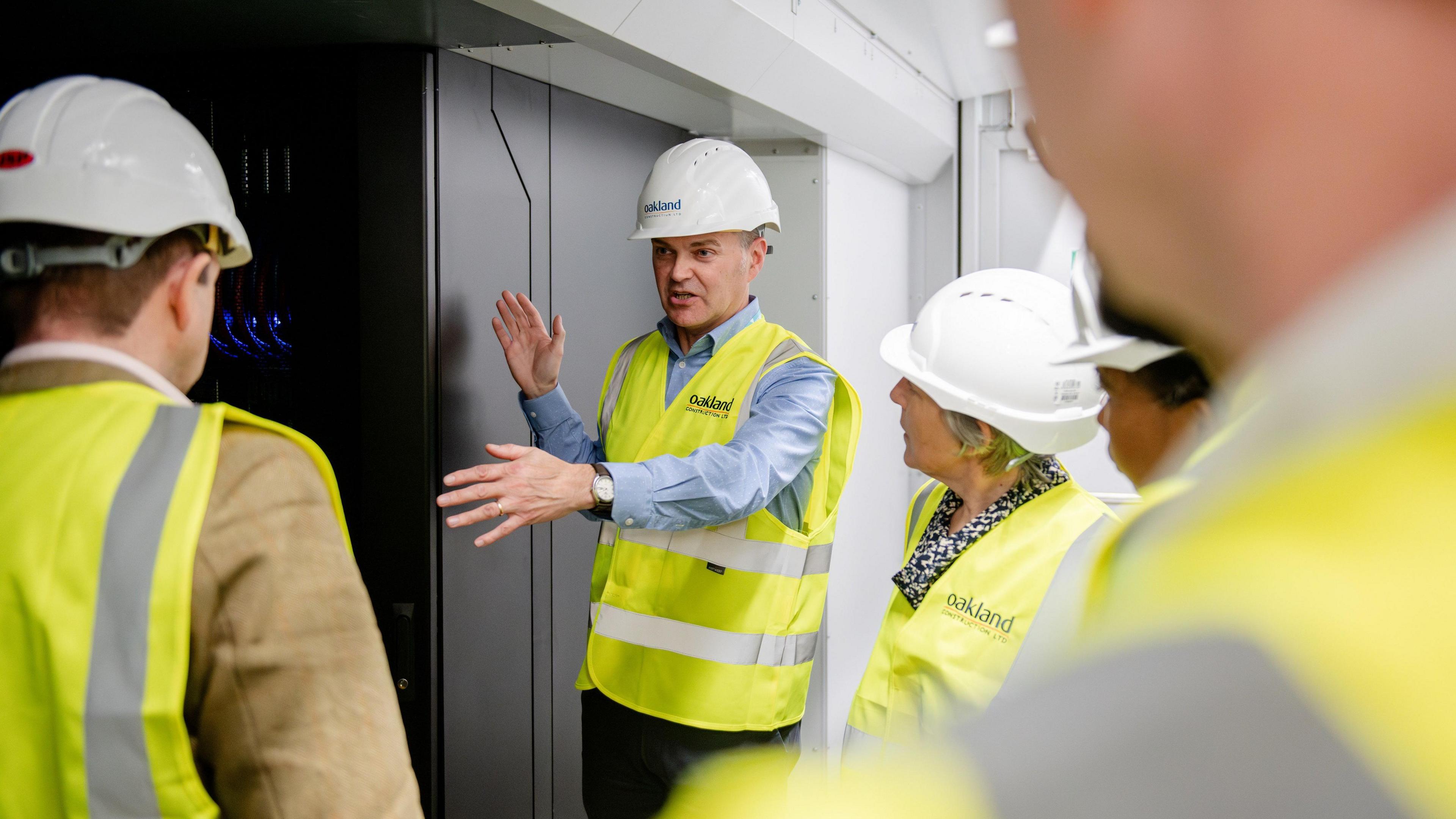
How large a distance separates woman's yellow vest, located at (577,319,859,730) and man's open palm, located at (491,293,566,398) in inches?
11.0

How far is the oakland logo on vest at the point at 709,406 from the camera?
2.42 m

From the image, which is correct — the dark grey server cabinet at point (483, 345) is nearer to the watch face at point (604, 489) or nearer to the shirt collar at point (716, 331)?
the shirt collar at point (716, 331)

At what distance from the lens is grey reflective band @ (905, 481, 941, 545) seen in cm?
221

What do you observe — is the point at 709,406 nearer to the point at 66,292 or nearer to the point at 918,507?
the point at 918,507

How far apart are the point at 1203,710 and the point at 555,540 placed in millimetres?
2582

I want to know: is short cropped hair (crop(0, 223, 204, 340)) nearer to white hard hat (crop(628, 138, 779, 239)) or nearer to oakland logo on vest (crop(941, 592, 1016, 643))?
oakland logo on vest (crop(941, 592, 1016, 643))

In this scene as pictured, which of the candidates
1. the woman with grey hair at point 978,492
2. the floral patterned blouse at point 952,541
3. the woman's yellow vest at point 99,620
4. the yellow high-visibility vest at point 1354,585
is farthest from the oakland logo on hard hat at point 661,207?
the yellow high-visibility vest at point 1354,585

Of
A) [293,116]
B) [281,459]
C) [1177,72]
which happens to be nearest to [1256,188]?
[1177,72]

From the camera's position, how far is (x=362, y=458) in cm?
220

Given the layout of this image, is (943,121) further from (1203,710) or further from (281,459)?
(1203,710)

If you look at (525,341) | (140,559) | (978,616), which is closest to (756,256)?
(525,341)

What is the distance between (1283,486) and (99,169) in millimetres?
1293

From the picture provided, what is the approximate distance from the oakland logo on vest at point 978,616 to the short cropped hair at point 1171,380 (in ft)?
1.76

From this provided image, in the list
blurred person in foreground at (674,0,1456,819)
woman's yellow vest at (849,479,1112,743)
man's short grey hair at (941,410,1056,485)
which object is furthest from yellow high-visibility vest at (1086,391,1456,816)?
man's short grey hair at (941,410,1056,485)
